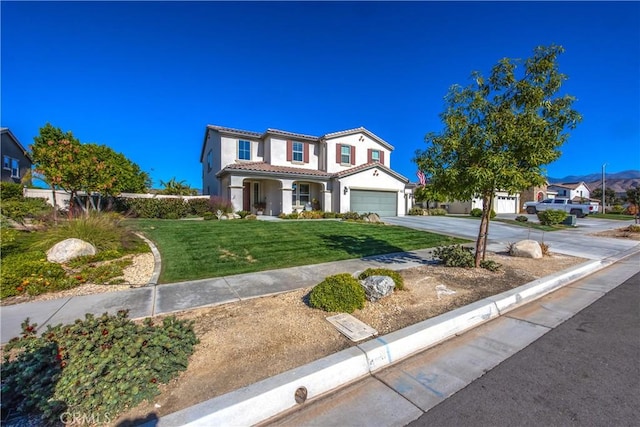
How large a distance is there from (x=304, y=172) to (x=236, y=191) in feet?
15.5

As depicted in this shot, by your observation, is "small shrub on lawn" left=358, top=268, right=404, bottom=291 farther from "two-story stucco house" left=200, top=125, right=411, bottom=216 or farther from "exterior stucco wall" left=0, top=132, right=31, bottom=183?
"exterior stucco wall" left=0, top=132, right=31, bottom=183

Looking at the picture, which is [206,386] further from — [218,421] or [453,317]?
[453,317]

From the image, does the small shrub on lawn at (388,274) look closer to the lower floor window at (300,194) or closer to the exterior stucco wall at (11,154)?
the lower floor window at (300,194)

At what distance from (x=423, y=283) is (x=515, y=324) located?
5.38 ft

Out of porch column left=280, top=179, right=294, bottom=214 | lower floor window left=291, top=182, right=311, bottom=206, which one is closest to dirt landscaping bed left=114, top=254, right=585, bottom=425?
porch column left=280, top=179, right=294, bottom=214

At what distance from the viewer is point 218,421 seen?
212cm

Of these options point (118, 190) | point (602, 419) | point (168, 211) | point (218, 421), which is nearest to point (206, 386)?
point (218, 421)

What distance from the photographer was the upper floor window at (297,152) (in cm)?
2023

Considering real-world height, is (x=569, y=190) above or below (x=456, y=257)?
above

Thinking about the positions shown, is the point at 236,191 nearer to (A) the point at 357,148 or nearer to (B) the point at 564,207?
(A) the point at 357,148

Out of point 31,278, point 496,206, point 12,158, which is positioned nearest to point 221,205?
point 31,278

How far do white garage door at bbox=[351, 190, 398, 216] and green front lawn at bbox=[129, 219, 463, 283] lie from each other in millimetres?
7339
